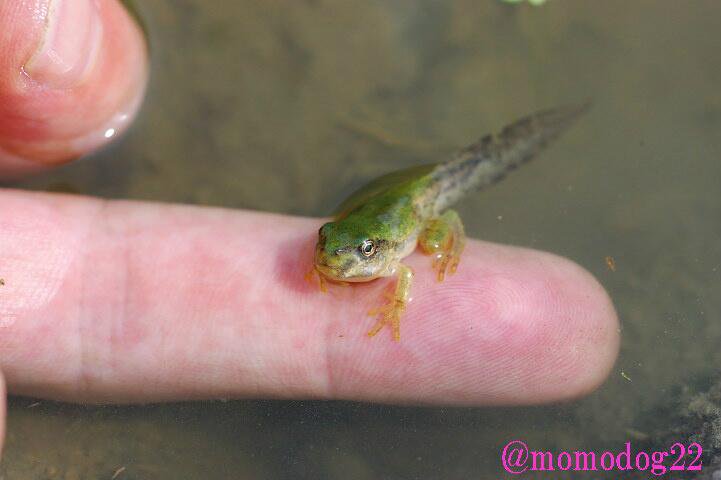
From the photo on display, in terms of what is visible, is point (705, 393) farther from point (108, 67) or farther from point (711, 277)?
point (108, 67)

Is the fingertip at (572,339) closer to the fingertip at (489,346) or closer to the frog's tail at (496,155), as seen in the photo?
the fingertip at (489,346)

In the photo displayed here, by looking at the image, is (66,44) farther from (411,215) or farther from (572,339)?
(572,339)

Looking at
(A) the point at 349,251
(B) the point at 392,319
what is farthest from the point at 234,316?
(B) the point at 392,319

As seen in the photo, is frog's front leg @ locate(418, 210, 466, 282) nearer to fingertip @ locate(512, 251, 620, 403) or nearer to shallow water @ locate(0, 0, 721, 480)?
shallow water @ locate(0, 0, 721, 480)

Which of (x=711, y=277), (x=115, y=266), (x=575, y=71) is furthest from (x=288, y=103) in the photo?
(x=711, y=277)

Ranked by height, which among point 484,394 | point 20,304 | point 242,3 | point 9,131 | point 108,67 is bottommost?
point 484,394

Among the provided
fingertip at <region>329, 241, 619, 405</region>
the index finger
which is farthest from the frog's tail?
fingertip at <region>329, 241, 619, 405</region>

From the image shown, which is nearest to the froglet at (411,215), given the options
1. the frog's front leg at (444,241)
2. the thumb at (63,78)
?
the frog's front leg at (444,241)
